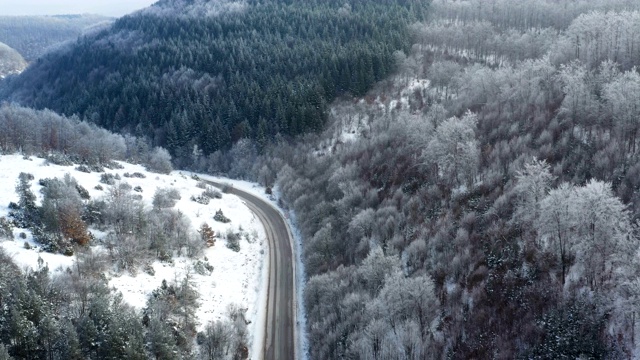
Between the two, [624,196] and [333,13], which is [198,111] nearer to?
[333,13]

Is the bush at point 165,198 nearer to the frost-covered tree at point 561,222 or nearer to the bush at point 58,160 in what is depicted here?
the bush at point 58,160

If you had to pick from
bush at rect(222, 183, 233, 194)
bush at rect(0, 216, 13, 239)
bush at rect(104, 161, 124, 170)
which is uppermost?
bush at rect(0, 216, 13, 239)

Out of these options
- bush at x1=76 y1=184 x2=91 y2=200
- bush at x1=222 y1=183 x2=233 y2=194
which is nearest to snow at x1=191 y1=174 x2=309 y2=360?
bush at x1=222 y1=183 x2=233 y2=194

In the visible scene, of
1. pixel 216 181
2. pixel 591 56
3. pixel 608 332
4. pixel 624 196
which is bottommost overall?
pixel 216 181

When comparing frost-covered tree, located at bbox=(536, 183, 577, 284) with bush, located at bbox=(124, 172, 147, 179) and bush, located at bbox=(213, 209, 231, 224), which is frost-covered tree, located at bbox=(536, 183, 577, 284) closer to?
bush, located at bbox=(213, 209, 231, 224)

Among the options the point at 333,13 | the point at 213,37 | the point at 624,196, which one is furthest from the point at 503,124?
the point at 213,37

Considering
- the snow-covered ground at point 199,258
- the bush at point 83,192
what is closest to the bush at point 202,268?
the snow-covered ground at point 199,258
